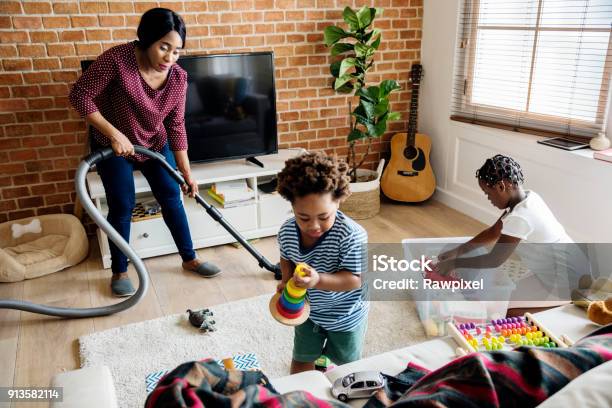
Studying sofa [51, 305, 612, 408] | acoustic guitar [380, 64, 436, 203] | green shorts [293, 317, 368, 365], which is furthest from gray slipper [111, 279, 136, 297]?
acoustic guitar [380, 64, 436, 203]

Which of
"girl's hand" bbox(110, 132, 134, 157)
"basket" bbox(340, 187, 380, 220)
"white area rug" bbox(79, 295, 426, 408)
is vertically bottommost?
"white area rug" bbox(79, 295, 426, 408)

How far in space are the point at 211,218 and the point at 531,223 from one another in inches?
71.4

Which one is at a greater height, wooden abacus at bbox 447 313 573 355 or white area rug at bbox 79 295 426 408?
wooden abacus at bbox 447 313 573 355

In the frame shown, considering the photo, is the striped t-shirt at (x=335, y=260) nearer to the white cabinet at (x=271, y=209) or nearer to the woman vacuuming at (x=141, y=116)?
the woman vacuuming at (x=141, y=116)

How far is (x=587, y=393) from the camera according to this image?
734 millimetres

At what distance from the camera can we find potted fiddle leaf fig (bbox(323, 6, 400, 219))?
11.2ft

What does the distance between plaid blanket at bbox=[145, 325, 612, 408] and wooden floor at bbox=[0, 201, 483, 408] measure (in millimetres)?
1427

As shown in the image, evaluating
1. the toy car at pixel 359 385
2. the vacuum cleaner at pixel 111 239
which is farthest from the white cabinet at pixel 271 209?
the toy car at pixel 359 385

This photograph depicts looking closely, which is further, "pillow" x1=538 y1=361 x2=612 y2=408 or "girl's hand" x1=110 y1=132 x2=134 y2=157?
"girl's hand" x1=110 y1=132 x2=134 y2=157

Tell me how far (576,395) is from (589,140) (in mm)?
2492

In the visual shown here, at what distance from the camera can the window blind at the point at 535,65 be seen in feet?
9.14

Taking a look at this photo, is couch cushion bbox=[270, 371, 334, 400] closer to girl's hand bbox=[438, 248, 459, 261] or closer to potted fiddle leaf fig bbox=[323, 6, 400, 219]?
girl's hand bbox=[438, 248, 459, 261]

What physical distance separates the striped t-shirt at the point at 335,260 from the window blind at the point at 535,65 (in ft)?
6.36

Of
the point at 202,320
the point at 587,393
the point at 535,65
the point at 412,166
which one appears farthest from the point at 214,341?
the point at 535,65
